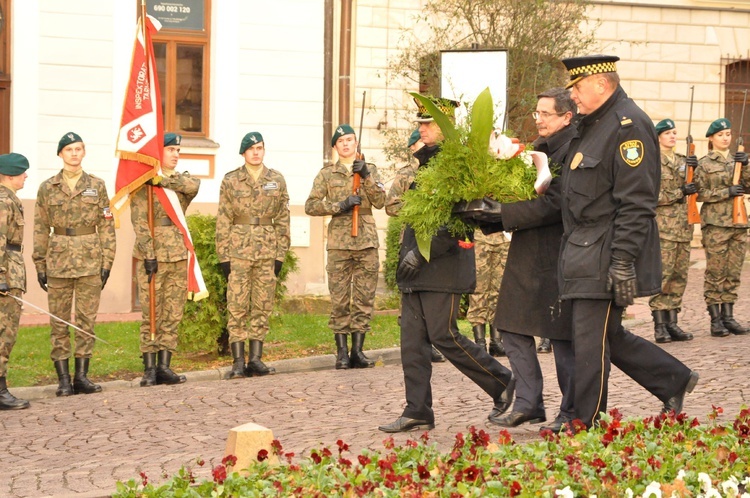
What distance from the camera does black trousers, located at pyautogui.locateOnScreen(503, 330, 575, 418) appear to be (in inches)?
313

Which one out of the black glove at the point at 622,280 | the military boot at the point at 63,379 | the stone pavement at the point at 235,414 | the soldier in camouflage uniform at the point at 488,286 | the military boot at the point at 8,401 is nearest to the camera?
the black glove at the point at 622,280

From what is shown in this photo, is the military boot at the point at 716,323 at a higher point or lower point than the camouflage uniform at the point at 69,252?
lower

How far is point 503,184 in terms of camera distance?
771 centimetres

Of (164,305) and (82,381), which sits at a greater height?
(164,305)

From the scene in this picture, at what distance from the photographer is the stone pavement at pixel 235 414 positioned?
767 centimetres

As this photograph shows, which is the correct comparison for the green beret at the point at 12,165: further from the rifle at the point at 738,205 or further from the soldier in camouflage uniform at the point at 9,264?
the rifle at the point at 738,205

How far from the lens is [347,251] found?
40.3 ft

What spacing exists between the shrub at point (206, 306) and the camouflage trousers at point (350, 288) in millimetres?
691

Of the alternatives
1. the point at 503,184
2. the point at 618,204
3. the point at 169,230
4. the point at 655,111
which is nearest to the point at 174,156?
the point at 169,230

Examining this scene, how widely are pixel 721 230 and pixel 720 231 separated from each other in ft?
0.05

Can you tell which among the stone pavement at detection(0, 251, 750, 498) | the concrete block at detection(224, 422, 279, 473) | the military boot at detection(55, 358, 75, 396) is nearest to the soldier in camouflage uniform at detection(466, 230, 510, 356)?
the stone pavement at detection(0, 251, 750, 498)

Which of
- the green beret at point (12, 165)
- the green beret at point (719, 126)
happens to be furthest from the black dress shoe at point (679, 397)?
the green beret at point (719, 126)

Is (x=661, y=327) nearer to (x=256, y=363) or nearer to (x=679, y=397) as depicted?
(x=256, y=363)

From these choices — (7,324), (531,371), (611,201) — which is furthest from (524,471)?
(7,324)
